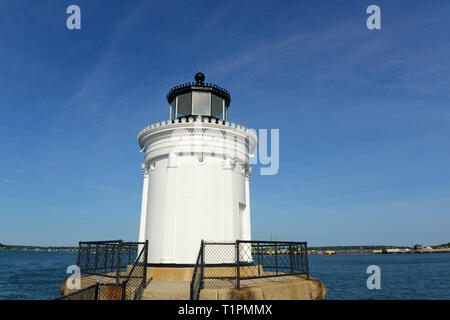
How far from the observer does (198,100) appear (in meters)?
14.2

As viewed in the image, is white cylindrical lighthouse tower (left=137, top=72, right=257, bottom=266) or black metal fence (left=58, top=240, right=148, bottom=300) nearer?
black metal fence (left=58, top=240, right=148, bottom=300)

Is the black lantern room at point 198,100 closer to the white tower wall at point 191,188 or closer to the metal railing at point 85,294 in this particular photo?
the white tower wall at point 191,188

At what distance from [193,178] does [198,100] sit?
12.7ft

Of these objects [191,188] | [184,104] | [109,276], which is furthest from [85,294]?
[184,104]

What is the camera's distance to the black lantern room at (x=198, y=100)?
558 inches

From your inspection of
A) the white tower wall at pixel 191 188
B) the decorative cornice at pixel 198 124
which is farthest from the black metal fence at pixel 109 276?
the decorative cornice at pixel 198 124

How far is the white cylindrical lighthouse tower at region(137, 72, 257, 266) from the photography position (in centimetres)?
1248

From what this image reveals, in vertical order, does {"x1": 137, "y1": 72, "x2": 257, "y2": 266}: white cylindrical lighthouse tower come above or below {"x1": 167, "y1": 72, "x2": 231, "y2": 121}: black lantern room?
below

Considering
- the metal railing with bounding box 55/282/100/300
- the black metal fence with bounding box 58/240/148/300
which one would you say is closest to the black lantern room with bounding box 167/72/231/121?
the black metal fence with bounding box 58/240/148/300

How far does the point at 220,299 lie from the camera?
26.3 feet

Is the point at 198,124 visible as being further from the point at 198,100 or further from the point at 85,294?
the point at 85,294

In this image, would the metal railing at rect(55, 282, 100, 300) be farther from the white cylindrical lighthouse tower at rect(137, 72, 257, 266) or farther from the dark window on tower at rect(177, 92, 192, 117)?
the dark window on tower at rect(177, 92, 192, 117)

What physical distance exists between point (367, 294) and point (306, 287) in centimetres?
2148
